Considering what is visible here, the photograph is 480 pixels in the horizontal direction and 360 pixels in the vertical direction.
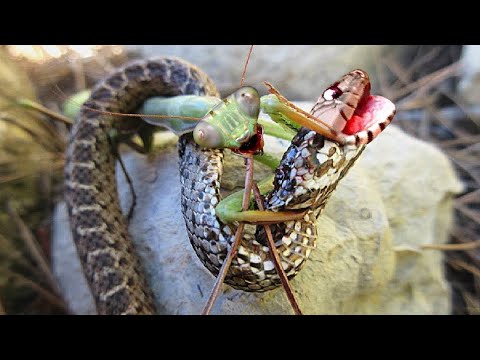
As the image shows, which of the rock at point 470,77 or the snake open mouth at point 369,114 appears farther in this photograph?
the rock at point 470,77

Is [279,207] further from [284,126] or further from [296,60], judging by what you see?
[296,60]

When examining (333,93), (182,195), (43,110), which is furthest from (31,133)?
(333,93)

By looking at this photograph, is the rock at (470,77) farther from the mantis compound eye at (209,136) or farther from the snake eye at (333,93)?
the mantis compound eye at (209,136)

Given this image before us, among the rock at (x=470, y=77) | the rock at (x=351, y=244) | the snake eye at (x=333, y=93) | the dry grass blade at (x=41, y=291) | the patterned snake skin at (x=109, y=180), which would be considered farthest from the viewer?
the rock at (x=470, y=77)

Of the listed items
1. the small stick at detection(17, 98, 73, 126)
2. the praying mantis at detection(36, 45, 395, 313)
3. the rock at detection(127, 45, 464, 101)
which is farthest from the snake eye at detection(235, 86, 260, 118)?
the rock at detection(127, 45, 464, 101)

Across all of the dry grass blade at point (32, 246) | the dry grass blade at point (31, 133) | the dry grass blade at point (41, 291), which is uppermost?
the dry grass blade at point (31, 133)

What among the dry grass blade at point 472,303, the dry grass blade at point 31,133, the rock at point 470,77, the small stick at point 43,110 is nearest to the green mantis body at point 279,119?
the small stick at point 43,110
